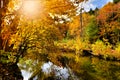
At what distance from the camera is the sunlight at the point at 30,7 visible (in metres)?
12.8

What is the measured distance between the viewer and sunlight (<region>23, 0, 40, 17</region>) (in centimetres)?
1282

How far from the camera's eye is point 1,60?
12.4 metres

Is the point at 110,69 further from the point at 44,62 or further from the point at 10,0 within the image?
the point at 10,0

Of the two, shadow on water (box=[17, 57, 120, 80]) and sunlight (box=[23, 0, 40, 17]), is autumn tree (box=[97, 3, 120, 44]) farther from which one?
sunlight (box=[23, 0, 40, 17])

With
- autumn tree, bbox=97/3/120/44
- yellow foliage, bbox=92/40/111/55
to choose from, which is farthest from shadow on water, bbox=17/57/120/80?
autumn tree, bbox=97/3/120/44

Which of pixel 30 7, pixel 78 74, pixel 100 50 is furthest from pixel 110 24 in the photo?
pixel 30 7

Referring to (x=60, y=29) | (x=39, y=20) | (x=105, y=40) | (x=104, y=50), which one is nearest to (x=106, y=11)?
(x=105, y=40)

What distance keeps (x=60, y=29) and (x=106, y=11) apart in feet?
91.4

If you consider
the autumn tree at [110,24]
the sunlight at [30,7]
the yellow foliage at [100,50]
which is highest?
the sunlight at [30,7]

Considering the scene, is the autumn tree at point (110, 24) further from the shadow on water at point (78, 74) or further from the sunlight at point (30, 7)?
the sunlight at point (30, 7)

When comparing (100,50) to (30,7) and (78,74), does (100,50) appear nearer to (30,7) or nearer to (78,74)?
(78,74)

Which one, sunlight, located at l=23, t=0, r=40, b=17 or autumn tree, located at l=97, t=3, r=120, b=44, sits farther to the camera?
autumn tree, located at l=97, t=3, r=120, b=44

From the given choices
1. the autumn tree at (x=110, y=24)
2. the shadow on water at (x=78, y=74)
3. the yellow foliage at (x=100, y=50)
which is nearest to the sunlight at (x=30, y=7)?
the shadow on water at (x=78, y=74)

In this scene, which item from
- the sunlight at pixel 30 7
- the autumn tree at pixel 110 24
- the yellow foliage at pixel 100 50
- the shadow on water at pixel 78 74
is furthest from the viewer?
the autumn tree at pixel 110 24
